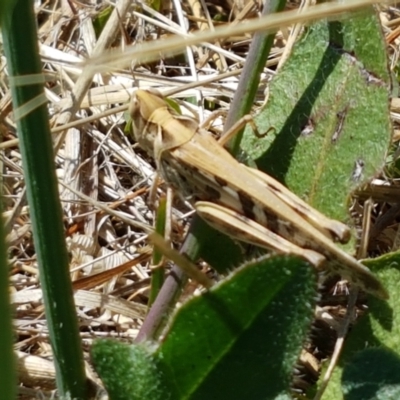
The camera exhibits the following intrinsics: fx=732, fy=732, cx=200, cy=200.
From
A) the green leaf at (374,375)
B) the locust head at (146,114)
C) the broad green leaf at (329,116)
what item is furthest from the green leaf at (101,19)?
the green leaf at (374,375)

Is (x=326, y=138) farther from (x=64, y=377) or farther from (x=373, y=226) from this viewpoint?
(x=64, y=377)

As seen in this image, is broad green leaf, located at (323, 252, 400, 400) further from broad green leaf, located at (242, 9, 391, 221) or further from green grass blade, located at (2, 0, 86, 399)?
green grass blade, located at (2, 0, 86, 399)

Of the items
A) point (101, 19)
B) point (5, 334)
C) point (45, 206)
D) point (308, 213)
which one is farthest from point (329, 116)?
point (5, 334)

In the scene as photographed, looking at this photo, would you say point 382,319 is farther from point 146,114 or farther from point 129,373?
point 146,114

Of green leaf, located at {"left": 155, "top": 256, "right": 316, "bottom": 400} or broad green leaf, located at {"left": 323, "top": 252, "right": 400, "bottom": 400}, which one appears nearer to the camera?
green leaf, located at {"left": 155, "top": 256, "right": 316, "bottom": 400}

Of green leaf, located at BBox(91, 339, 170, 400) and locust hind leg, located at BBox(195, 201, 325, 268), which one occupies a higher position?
locust hind leg, located at BBox(195, 201, 325, 268)

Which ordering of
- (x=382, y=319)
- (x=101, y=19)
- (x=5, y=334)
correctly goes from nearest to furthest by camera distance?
(x=5, y=334), (x=382, y=319), (x=101, y=19)

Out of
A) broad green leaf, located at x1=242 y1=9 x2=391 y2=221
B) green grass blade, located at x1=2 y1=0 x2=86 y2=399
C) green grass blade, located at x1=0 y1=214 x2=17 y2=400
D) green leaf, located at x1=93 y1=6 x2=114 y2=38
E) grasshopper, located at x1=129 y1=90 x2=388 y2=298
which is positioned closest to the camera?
green grass blade, located at x1=0 y1=214 x2=17 y2=400

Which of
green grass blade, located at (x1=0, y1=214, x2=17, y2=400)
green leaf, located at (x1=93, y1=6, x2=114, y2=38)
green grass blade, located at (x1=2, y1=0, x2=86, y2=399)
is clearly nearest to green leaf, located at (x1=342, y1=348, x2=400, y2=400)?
green grass blade, located at (x1=2, y1=0, x2=86, y2=399)
